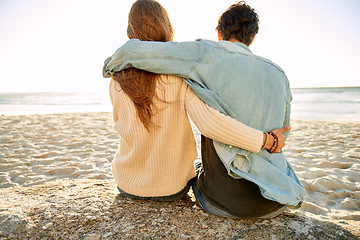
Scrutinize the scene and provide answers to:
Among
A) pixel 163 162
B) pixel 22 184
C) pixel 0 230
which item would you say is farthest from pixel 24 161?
pixel 163 162

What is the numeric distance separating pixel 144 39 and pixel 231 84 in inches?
22.1

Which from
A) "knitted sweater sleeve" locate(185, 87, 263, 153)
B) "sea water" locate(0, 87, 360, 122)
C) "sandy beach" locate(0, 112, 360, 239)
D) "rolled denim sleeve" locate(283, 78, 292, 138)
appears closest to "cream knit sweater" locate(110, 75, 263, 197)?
"knitted sweater sleeve" locate(185, 87, 263, 153)

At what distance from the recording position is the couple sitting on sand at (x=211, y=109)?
49.2 inches

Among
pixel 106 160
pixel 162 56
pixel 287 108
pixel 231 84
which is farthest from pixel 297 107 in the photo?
pixel 162 56

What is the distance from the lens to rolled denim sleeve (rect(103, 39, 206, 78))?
1.23m

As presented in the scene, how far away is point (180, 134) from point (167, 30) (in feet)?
2.03

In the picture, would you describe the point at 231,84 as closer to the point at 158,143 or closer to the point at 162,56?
the point at 162,56

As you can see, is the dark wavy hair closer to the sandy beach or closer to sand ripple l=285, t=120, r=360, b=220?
the sandy beach

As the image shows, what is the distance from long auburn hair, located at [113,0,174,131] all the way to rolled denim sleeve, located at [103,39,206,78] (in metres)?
0.07

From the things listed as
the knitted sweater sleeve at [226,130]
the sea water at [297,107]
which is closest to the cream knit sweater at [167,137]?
the knitted sweater sleeve at [226,130]

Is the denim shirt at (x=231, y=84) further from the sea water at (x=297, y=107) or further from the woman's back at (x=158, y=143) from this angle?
the sea water at (x=297, y=107)

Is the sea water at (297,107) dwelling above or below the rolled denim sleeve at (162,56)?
below

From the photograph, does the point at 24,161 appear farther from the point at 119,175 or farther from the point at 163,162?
the point at 163,162

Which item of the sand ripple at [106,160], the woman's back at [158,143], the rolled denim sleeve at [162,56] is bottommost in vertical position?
the sand ripple at [106,160]
